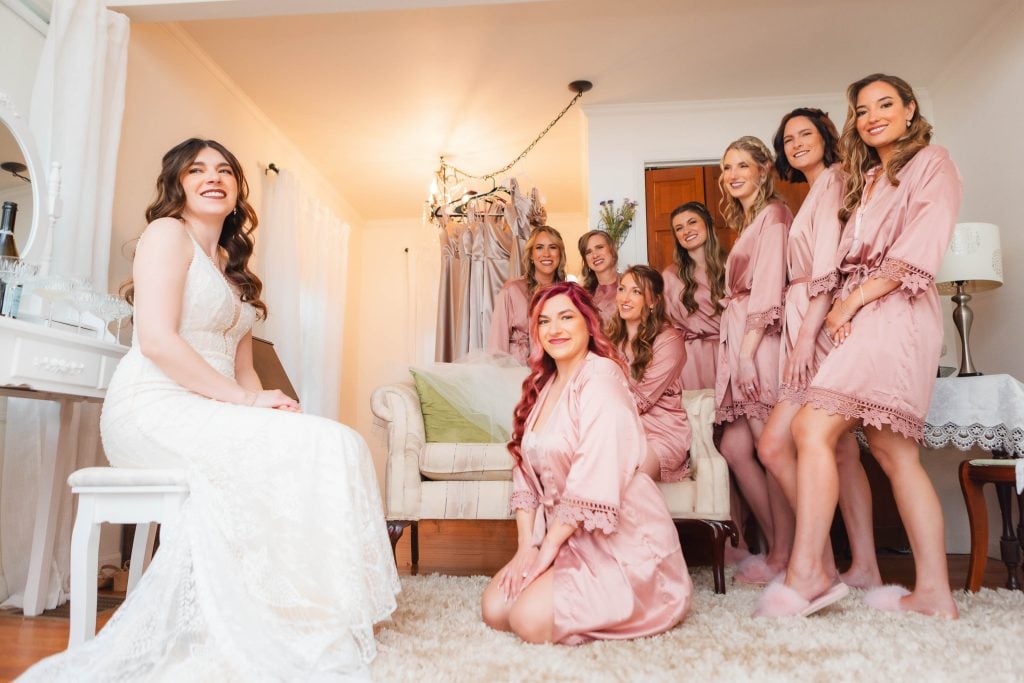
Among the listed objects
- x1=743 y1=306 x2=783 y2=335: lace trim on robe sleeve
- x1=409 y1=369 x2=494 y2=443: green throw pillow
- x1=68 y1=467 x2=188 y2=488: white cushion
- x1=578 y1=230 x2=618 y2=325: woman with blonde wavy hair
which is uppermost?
x1=578 y1=230 x2=618 y2=325: woman with blonde wavy hair

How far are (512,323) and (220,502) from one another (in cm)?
282

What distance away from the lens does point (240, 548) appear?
1.58m

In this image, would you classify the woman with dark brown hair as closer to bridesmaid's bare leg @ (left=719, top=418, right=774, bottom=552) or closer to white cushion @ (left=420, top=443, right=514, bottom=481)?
bridesmaid's bare leg @ (left=719, top=418, right=774, bottom=552)

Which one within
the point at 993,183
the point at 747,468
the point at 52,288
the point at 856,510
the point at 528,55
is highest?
the point at 528,55

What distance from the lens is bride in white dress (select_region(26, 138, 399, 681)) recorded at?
146 cm

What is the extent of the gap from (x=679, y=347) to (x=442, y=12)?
2.36 m

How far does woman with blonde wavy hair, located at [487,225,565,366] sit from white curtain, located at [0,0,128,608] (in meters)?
2.18

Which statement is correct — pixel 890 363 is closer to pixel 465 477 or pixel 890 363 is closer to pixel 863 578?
pixel 863 578

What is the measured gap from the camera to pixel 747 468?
9.77 feet

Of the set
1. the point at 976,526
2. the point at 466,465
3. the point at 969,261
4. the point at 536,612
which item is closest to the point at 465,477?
the point at 466,465

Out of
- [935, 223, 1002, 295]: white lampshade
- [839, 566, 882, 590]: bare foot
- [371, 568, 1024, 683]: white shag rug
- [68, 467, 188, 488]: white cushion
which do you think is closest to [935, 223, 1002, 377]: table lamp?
[935, 223, 1002, 295]: white lampshade

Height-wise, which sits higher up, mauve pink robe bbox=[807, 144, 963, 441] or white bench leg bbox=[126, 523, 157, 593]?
mauve pink robe bbox=[807, 144, 963, 441]

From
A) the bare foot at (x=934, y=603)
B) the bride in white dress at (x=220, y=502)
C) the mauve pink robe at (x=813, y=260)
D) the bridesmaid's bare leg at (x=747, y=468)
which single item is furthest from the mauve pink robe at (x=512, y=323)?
the bare foot at (x=934, y=603)

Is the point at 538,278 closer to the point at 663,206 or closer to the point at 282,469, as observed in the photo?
the point at 663,206
